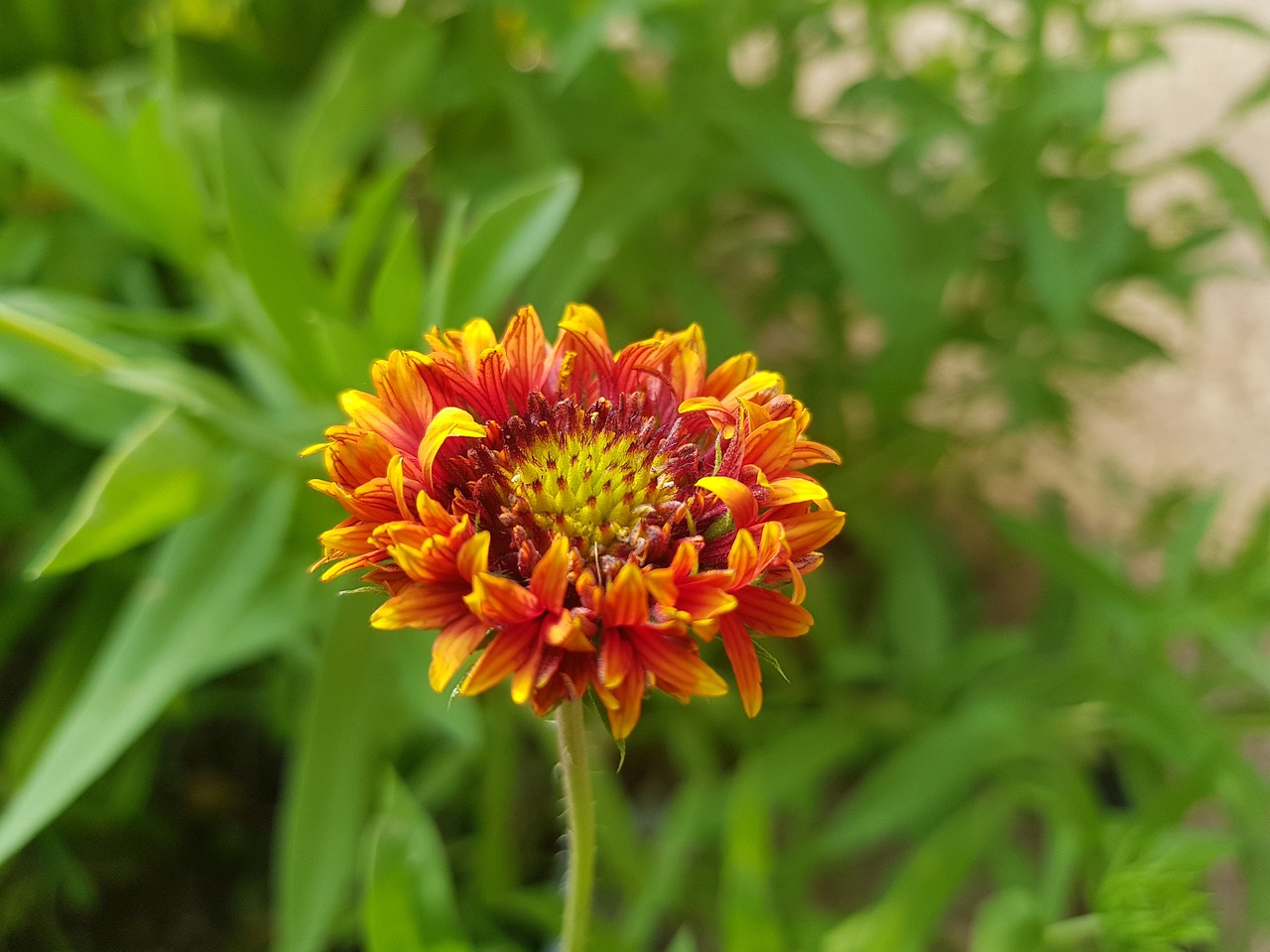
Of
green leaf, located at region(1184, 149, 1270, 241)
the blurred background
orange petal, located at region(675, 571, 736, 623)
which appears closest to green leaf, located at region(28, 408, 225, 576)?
→ the blurred background

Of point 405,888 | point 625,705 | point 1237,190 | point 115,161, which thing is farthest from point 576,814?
point 1237,190

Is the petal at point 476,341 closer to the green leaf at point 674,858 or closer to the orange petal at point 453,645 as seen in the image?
the orange petal at point 453,645

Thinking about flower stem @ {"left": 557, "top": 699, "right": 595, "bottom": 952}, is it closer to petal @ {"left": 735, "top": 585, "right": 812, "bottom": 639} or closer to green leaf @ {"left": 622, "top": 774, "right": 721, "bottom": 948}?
petal @ {"left": 735, "top": 585, "right": 812, "bottom": 639}

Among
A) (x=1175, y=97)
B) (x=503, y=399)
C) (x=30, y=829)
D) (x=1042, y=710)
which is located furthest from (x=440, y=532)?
(x=1175, y=97)

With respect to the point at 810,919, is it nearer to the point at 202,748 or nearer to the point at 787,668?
the point at 787,668

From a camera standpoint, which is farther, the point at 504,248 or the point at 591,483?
the point at 504,248

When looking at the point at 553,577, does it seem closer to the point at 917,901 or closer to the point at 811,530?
the point at 811,530
